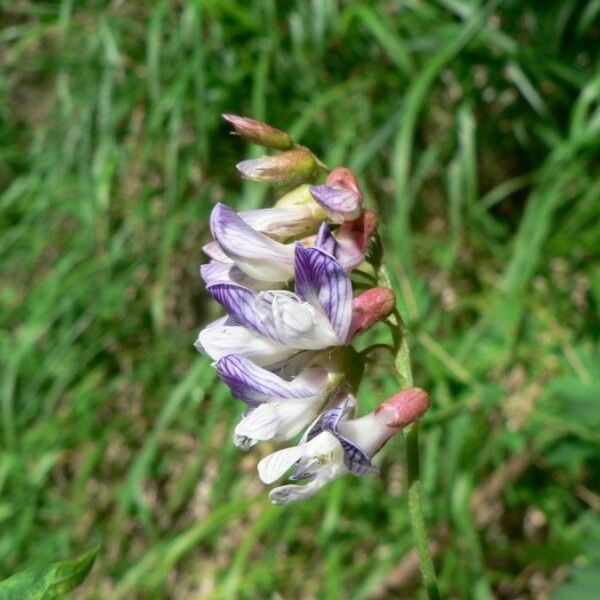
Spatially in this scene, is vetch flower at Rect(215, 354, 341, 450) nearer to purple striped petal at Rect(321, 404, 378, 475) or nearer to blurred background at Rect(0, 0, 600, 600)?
purple striped petal at Rect(321, 404, 378, 475)

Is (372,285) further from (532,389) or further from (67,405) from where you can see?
(67,405)

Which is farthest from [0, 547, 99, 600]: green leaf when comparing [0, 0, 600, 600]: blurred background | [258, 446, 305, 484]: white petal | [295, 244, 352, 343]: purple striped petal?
[0, 0, 600, 600]: blurred background

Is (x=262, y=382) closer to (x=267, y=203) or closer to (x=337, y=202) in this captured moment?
(x=337, y=202)

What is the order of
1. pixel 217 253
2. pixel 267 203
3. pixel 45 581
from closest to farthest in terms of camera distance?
pixel 45 581, pixel 217 253, pixel 267 203

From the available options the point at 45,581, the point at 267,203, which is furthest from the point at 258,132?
the point at 267,203

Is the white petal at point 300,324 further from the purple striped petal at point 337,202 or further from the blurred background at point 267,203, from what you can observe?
the blurred background at point 267,203

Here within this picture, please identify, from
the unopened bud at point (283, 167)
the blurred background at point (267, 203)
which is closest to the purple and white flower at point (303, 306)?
the unopened bud at point (283, 167)
